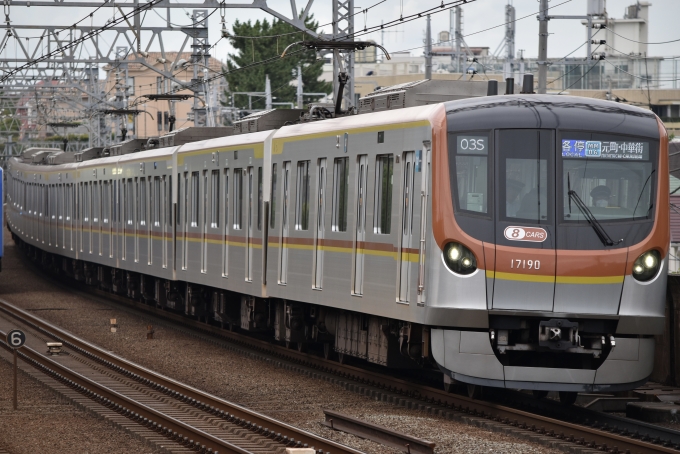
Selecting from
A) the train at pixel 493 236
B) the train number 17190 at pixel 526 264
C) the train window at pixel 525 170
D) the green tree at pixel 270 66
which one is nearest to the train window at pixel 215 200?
the train at pixel 493 236

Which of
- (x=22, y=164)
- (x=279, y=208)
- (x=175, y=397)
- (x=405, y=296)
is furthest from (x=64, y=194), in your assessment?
(x=405, y=296)

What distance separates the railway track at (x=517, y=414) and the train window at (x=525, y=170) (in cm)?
186

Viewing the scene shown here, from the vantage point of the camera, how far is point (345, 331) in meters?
14.7

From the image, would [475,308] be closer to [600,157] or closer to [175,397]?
[600,157]

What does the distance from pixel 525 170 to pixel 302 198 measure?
15.3 ft

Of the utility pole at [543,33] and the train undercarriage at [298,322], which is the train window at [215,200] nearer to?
the train undercarriage at [298,322]

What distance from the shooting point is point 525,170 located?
448 inches

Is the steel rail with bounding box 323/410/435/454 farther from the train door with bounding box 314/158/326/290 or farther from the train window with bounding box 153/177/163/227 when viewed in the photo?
the train window with bounding box 153/177/163/227

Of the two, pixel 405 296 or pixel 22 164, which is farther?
pixel 22 164

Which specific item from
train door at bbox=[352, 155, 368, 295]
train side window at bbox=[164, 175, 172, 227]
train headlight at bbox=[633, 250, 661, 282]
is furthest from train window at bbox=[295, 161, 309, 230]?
train side window at bbox=[164, 175, 172, 227]

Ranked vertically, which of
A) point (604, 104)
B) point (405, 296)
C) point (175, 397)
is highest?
point (604, 104)

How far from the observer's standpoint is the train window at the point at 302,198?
15320 millimetres

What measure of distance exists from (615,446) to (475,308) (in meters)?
1.93

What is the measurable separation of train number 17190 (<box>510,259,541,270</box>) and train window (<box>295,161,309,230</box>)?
459cm
